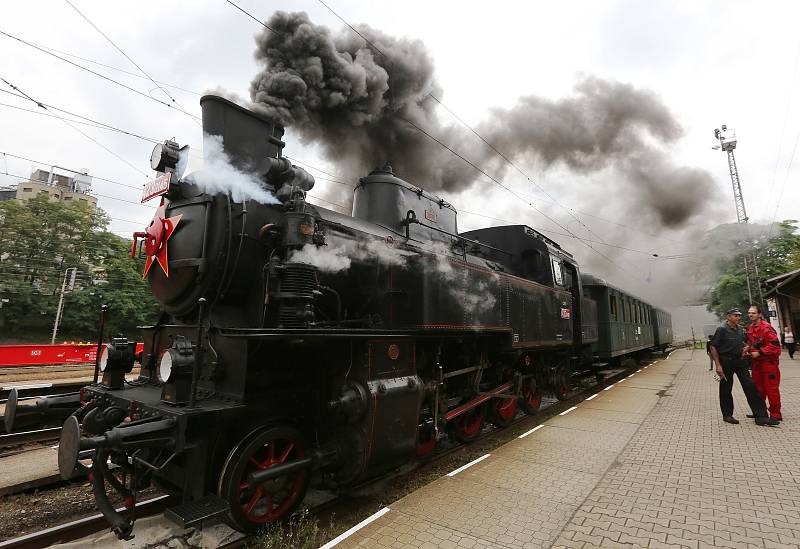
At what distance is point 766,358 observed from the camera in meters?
5.95

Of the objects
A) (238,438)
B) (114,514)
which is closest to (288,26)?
(238,438)

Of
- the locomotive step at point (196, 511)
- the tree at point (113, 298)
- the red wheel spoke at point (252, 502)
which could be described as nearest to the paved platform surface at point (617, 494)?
the red wheel spoke at point (252, 502)

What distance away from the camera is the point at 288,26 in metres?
Answer: 5.05

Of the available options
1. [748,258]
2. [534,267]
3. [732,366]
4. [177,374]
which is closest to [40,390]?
[177,374]

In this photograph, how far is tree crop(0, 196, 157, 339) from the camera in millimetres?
27500

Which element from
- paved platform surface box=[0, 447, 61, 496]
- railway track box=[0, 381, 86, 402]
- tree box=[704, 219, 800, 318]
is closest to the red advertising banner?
railway track box=[0, 381, 86, 402]

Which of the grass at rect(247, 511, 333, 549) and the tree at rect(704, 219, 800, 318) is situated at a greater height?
the tree at rect(704, 219, 800, 318)

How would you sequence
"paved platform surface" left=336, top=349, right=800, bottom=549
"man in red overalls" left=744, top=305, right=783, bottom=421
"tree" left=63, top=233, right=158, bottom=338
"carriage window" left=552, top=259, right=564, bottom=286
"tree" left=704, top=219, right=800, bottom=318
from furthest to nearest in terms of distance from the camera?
"tree" left=63, top=233, right=158, bottom=338 → "tree" left=704, top=219, right=800, bottom=318 → "carriage window" left=552, top=259, right=564, bottom=286 → "man in red overalls" left=744, top=305, right=783, bottom=421 → "paved platform surface" left=336, top=349, right=800, bottom=549

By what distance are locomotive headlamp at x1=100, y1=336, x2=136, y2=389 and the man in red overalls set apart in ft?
24.4

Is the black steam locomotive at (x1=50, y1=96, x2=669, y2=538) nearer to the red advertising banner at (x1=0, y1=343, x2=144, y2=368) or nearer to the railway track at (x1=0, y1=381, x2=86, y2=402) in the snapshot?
the railway track at (x1=0, y1=381, x2=86, y2=402)

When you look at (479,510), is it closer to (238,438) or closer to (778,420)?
(238,438)

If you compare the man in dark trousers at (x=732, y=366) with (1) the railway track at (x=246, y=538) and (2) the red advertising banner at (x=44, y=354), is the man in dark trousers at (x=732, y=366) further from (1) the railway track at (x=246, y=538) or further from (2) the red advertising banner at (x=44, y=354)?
(2) the red advertising banner at (x=44, y=354)

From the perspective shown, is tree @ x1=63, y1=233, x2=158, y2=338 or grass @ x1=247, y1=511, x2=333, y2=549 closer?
grass @ x1=247, y1=511, x2=333, y2=549

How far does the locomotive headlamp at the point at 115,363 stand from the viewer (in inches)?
140
